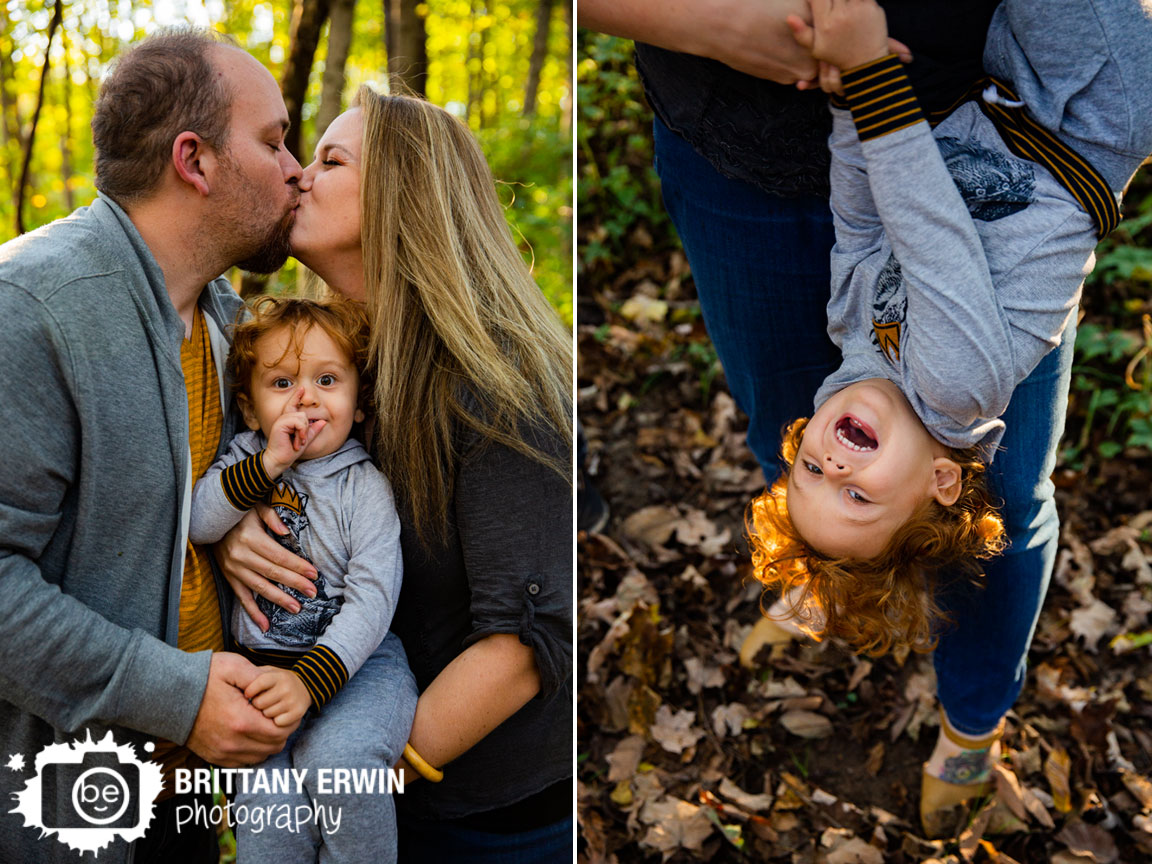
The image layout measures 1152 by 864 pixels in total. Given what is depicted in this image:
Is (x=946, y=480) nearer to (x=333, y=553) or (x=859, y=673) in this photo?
(x=333, y=553)

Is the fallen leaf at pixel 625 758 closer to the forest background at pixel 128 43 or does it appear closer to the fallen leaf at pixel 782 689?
the fallen leaf at pixel 782 689

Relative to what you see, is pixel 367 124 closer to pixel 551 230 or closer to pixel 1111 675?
pixel 1111 675

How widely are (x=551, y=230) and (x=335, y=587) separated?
408cm

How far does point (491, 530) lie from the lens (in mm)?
1339

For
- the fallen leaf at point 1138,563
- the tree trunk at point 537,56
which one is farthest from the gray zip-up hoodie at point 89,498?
the tree trunk at point 537,56

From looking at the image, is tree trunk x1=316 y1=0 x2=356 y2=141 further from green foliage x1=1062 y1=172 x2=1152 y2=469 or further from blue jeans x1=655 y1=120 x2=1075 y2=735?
green foliage x1=1062 y1=172 x2=1152 y2=469

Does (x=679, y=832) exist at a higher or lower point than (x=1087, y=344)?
lower

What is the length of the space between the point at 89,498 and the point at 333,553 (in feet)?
1.02

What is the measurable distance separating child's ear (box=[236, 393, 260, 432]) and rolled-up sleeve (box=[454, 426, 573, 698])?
287mm

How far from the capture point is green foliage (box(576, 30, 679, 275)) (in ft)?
12.6

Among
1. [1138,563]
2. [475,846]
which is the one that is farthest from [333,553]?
[1138,563]

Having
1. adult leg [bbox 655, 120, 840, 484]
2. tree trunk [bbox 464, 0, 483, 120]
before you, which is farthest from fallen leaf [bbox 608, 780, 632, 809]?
tree trunk [bbox 464, 0, 483, 120]

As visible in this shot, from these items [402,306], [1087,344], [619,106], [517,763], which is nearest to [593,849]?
[517,763]

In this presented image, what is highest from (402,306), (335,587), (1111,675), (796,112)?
(796,112)
